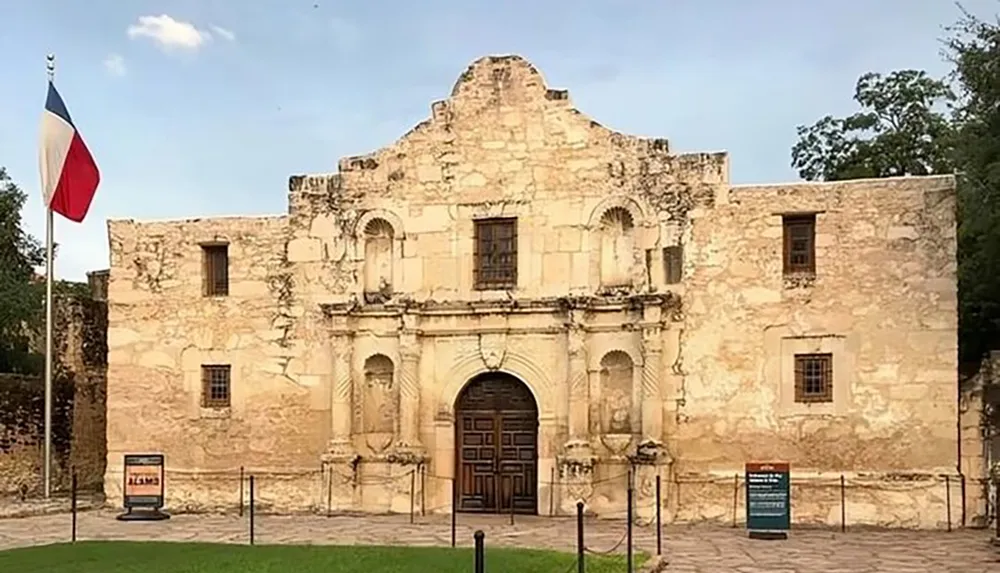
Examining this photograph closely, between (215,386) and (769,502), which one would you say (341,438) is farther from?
(769,502)

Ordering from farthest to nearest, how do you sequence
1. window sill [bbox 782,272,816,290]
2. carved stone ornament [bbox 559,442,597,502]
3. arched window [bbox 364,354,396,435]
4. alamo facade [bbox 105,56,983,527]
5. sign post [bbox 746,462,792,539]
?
arched window [bbox 364,354,396,435] < carved stone ornament [bbox 559,442,597,502] < window sill [bbox 782,272,816,290] < alamo facade [bbox 105,56,983,527] < sign post [bbox 746,462,792,539]

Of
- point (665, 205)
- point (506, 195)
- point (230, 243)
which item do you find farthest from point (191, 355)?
point (665, 205)

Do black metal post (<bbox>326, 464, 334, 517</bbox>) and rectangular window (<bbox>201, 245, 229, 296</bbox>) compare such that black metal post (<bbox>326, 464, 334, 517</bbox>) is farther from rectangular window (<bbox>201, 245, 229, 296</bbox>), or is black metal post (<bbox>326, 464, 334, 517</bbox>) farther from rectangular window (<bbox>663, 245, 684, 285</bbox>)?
rectangular window (<bbox>663, 245, 684, 285</bbox>)

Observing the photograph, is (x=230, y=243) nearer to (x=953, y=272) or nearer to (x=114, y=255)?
(x=114, y=255)

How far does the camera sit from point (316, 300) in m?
23.5

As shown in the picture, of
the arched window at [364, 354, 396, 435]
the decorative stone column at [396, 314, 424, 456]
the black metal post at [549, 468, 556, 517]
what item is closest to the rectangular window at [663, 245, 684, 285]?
the black metal post at [549, 468, 556, 517]

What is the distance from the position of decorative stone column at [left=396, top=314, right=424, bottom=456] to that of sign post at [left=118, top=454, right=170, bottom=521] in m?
4.20

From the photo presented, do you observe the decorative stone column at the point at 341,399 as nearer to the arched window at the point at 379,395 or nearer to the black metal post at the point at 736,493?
the arched window at the point at 379,395

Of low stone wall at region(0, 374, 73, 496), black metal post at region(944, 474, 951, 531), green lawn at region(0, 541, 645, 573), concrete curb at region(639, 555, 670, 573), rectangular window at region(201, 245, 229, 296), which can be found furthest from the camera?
low stone wall at region(0, 374, 73, 496)

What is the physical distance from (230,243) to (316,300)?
6.94ft

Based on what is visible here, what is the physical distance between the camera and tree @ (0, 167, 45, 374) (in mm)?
31688

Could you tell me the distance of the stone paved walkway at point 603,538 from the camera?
15.6 m

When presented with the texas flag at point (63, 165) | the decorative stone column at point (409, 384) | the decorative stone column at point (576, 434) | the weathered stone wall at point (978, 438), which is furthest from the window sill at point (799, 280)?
the texas flag at point (63, 165)

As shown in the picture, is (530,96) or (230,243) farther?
(230,243)
